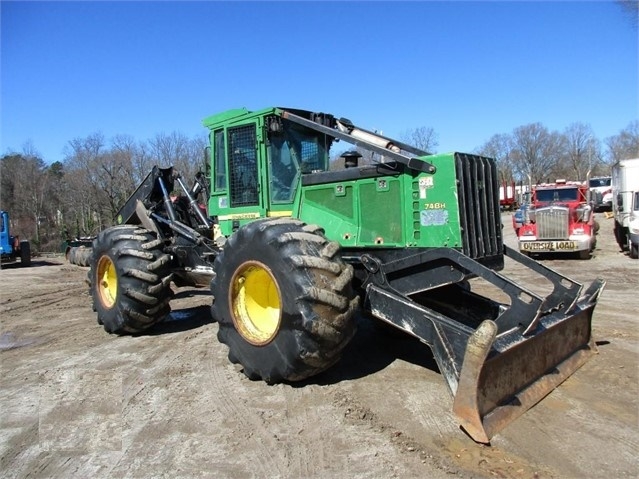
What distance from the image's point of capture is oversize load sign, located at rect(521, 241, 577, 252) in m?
15.1

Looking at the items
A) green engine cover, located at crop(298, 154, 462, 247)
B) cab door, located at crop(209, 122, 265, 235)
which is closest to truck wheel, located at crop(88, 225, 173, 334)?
cab door, located at crop(209, 122, 265, 235)

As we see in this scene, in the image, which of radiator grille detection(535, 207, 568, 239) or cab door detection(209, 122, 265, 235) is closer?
cab door detection(209, 122, 265, 235)

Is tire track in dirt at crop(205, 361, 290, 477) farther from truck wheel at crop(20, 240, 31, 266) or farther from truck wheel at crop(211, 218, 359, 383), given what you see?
truck wheel at crop(20, 240, 31, 266)

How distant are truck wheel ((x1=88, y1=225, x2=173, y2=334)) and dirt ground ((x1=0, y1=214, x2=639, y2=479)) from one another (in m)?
0.36

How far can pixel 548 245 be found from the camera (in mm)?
15375

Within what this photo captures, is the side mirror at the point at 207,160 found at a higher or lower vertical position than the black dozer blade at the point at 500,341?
higher

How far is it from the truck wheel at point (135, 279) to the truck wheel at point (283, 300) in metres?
1.81

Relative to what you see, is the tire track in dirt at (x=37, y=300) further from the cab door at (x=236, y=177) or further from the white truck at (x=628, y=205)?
the white truck at (x=628, y=205)

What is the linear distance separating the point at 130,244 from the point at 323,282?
3640 millimetres

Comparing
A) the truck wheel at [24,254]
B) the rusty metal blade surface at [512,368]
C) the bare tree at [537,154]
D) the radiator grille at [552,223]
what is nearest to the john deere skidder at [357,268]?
the rusty metal blade surface at [512,368]

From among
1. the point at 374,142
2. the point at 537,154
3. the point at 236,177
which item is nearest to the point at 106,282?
the point at 236,177

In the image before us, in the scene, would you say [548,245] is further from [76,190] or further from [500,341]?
[76,190]

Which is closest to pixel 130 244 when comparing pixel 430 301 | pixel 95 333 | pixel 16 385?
pixel 95 333

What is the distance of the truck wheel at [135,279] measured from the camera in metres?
6.67
